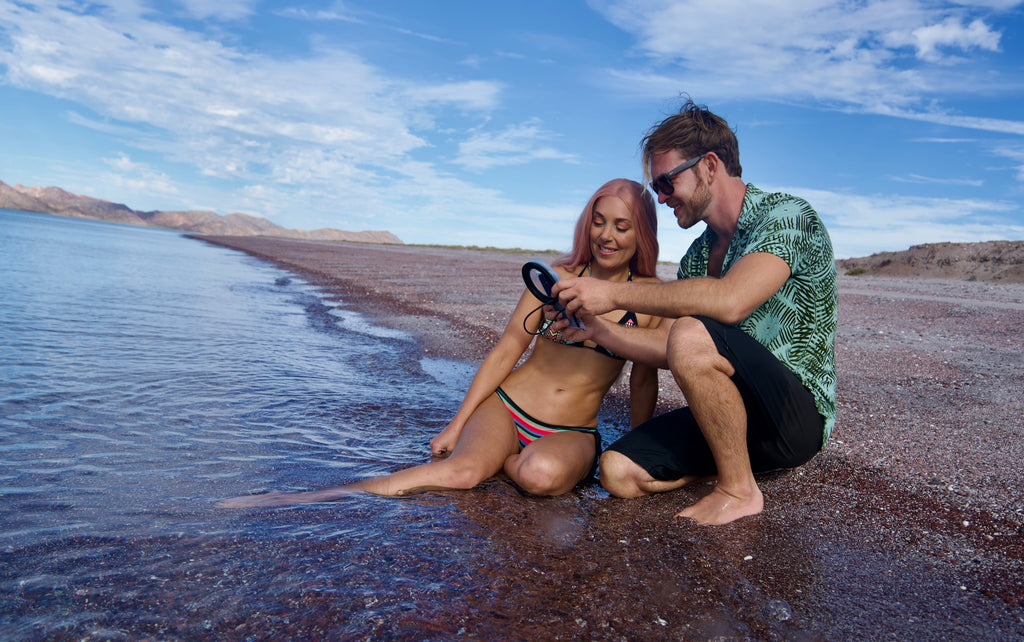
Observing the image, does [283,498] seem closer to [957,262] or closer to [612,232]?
[612,232]

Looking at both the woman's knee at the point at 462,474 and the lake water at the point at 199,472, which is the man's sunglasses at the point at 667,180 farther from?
the lake water at the point at 199,472

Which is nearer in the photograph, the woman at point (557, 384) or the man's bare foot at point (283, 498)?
the man's bare foot at point (283, 498)

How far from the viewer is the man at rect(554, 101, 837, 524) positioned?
3.28m

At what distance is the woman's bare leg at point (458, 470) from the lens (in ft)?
10.8

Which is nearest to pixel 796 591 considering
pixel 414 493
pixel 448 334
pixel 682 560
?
pixel 682 560

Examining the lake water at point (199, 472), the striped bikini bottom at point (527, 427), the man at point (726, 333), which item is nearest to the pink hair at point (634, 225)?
the man at point (726, 333)

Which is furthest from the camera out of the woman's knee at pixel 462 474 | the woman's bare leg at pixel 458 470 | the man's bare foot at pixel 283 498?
the woman's knee at pixel 462 474

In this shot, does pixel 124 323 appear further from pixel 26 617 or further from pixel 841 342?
pixel 841 342

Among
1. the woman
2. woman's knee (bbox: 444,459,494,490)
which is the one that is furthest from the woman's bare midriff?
woman's knee (bbox: 444,459,494,490)

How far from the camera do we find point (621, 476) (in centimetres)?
371

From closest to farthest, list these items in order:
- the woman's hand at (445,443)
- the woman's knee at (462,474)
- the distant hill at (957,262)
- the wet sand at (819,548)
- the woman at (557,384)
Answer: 1. the wet sand at (819,548)
2. the woman's knee at (462,474)
3. the woman at (557,384)
4. the woman's hand at (445,443)
5. the distant hill at (957,262)

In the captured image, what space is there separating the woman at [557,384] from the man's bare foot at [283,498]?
9.6 inches

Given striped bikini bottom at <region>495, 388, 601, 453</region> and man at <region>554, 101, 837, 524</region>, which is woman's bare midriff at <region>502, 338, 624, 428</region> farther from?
man at <region>554, 101, 837, 524</region>

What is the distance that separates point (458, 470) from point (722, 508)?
1421 millimetres
